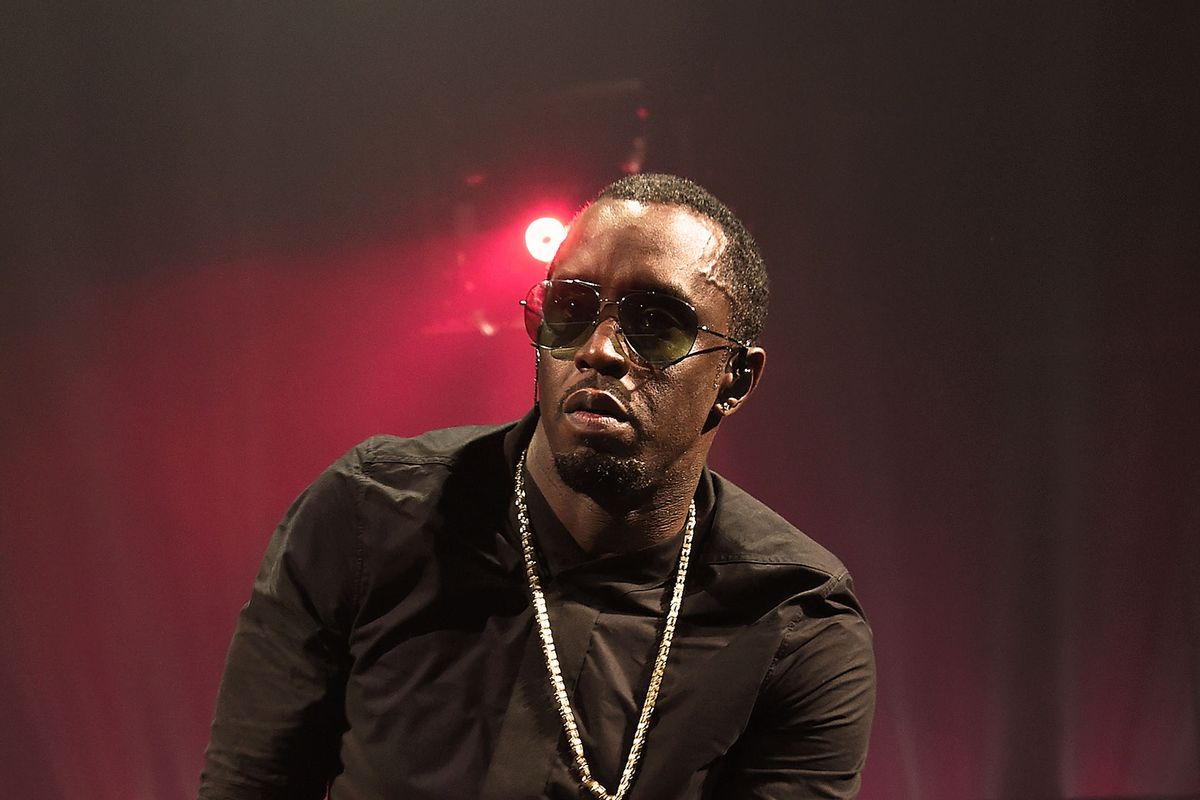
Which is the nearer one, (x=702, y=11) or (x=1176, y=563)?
(x=702, y=11)

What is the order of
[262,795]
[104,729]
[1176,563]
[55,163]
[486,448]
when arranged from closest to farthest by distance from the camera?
[262,795] → [486,448] → [55,163] → [104,729] → [1176,563]

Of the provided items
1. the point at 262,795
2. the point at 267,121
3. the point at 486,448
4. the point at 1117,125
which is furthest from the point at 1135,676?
the point at 267,121

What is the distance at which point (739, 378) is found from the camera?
5.47 feet

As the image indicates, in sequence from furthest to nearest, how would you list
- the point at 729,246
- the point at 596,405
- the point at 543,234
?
the point at 543,234, the point at 729,246, the point at 596,405

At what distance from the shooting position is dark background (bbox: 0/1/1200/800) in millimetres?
2348

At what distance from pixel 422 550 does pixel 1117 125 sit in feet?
6.72

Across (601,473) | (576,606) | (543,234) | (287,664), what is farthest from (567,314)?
(543,234)

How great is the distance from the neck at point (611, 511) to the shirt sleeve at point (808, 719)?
261mm

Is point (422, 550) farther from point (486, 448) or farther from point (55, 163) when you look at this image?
point (55, 163)

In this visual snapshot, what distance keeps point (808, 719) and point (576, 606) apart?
0.41 metres

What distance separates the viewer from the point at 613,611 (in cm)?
158

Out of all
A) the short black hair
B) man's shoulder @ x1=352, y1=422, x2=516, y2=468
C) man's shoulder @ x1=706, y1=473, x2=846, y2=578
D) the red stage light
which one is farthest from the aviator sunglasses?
the red stage light

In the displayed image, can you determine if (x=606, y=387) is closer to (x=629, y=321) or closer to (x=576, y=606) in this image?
(x=629, y=321)

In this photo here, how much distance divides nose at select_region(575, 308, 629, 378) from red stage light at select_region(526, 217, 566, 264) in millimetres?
1010
